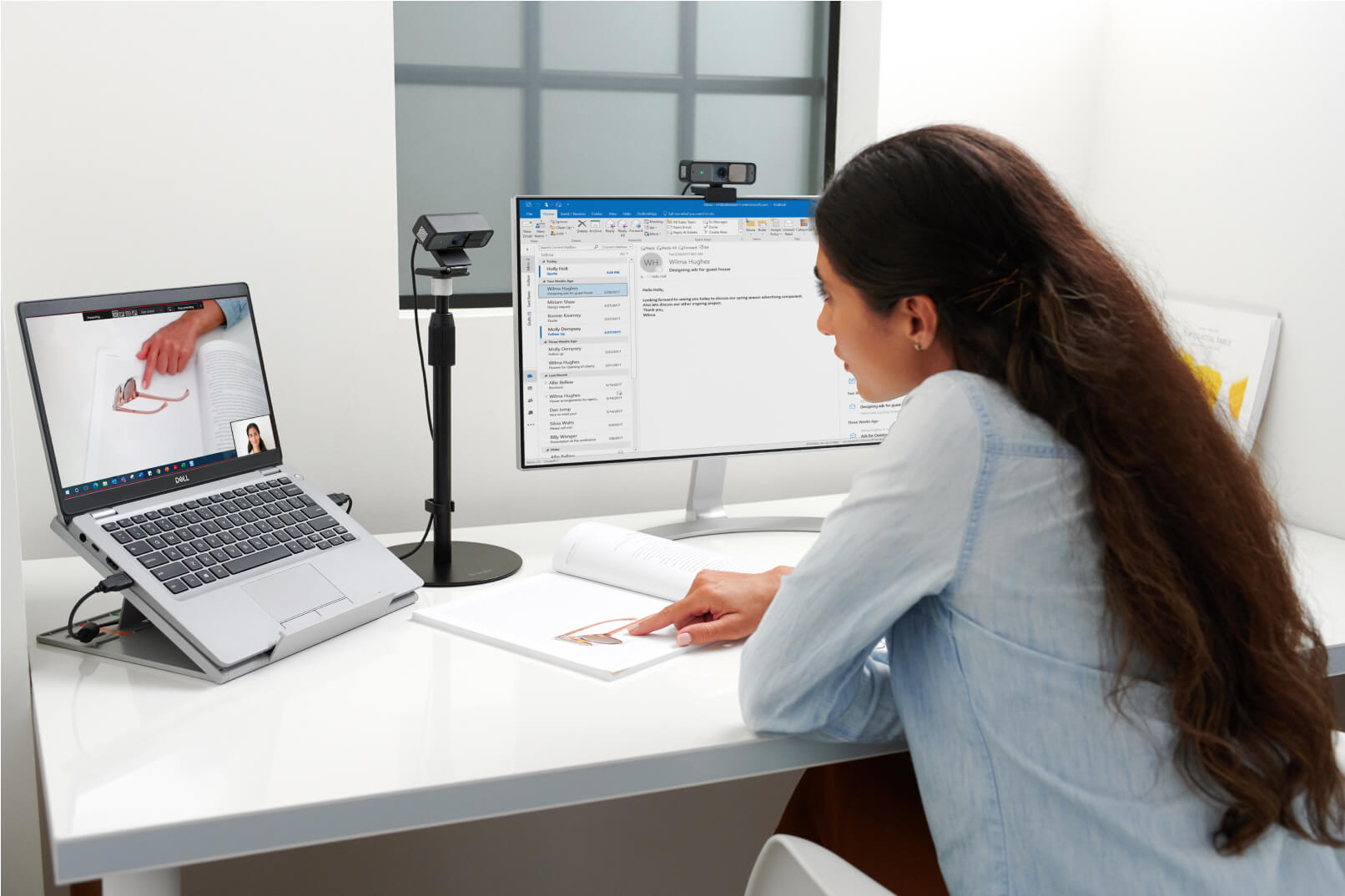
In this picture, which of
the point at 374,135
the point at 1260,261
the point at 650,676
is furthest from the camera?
the point at 1260,261

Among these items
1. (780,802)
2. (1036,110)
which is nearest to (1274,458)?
(1036,110)

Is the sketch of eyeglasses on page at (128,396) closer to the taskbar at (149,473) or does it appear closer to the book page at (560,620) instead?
the taskbar at (149,473)

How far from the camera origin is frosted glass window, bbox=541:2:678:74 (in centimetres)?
272

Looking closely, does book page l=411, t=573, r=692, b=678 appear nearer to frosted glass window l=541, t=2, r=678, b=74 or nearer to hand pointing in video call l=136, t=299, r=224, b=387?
hand pointing in video call l=136, t=299, r=224, b=387

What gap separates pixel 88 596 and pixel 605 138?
1.94 metres

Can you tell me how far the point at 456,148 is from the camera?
279 centimetres

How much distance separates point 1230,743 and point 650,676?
1.66ft

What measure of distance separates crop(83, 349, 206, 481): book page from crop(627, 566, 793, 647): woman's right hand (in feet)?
1.72

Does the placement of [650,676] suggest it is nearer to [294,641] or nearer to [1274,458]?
[294,641]

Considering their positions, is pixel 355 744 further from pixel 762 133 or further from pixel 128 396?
pixel 762 133

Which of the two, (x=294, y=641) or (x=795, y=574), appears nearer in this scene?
(x=795, y=574)

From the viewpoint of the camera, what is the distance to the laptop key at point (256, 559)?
3.88 feet

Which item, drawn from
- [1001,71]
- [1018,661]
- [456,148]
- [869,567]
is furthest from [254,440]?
[456,148]

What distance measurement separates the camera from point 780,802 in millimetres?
1901
